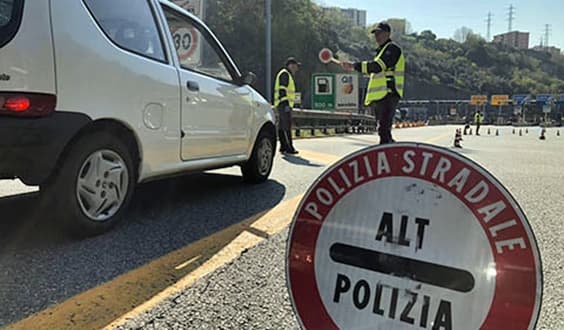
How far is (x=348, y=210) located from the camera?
1.35 metres

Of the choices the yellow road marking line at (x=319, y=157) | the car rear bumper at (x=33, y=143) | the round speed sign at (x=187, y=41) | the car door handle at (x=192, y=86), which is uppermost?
the round speed sign at (x=187, y=41)

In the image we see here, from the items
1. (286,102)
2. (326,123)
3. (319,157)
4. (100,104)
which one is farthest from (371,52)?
(100,104)

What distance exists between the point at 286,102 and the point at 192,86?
5473mm

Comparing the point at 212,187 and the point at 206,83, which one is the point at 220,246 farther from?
the point at 212,187

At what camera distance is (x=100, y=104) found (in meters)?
3.03

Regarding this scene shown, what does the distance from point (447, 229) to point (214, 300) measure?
4.50 ft

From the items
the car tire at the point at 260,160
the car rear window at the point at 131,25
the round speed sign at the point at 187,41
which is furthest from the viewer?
the car tire at the point at 260,160

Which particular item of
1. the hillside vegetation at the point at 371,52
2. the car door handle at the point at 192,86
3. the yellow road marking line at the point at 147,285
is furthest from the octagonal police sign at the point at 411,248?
the hillside vegetation at the point at 371,52

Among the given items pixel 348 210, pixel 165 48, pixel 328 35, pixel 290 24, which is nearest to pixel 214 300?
pixel 348 210

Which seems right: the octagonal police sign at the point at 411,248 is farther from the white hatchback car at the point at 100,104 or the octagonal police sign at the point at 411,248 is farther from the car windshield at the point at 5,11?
the car windshield at the point at 5,11

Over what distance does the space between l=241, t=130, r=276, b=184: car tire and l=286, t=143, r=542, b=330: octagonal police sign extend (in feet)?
12.4

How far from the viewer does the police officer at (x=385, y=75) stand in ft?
18.1

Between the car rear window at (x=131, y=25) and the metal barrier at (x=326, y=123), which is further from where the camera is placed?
the metal barrier at (x=326, y=123)

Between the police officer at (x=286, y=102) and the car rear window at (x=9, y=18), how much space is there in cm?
653
